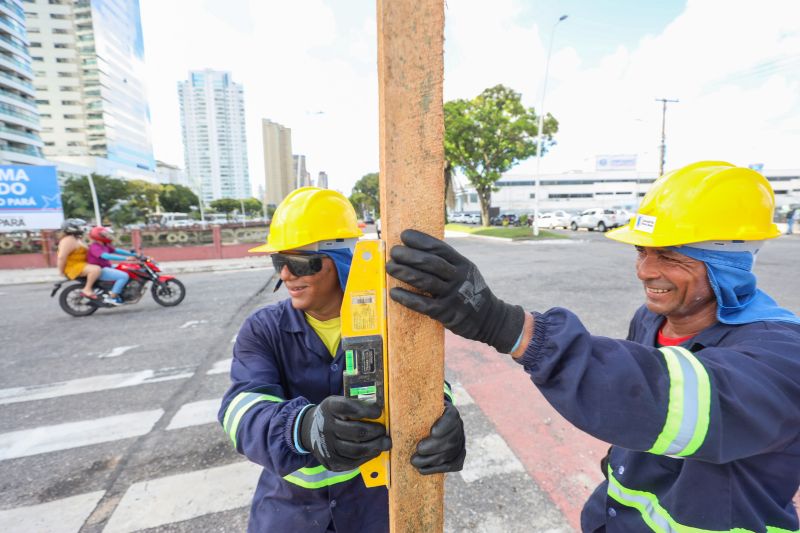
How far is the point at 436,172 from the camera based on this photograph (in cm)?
84

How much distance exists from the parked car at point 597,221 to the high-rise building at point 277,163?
138 feet

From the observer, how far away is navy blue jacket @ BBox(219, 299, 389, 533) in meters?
1.18

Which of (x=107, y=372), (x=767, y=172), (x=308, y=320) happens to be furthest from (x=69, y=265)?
(x=767, y=172)

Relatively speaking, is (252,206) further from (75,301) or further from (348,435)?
(348,435)

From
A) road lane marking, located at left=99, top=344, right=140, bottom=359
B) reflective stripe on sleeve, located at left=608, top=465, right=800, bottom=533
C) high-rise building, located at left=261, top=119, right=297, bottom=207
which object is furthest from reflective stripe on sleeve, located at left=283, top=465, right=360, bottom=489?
high-rise building, located at left=261, top=119, right=297, bottom=207

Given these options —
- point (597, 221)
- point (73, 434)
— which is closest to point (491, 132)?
point (597, 221)

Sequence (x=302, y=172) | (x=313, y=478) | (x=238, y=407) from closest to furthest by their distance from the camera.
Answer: (x=238, y=407) < (x=313, y=478) < (x=302, y=172)

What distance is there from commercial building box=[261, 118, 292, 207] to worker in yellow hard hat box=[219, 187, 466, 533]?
191 ft

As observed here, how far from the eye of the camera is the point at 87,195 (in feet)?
129

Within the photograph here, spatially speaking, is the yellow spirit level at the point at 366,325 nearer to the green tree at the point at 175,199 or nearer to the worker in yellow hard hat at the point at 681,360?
the worker in yellow hard hat at the point at 681,360

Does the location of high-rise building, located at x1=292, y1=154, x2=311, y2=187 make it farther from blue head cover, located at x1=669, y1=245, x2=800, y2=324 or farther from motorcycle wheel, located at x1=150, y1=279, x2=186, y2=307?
blue head cover, located at x1=669, y1=245, x2=800, y2=324

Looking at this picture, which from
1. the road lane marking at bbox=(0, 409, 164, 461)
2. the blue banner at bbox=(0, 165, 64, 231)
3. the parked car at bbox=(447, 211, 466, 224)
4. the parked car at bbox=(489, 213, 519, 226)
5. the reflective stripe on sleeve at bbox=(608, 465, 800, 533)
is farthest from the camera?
the parked car at bbox=(447, 211, 466, 224)

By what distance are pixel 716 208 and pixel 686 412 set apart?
2.61ft

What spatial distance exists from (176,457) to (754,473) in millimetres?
3286
